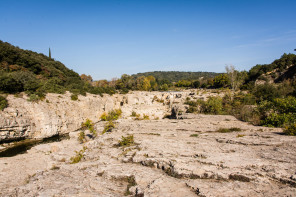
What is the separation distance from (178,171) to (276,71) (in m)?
68.8

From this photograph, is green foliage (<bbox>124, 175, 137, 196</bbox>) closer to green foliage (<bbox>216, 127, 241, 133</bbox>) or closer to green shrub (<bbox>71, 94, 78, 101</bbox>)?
green foliage (<bbox>216, 127, 241, 133</bbox>)

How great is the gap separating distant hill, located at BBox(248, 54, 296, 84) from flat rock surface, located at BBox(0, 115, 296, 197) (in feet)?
174

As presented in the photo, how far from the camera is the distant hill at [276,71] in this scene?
50.8 m

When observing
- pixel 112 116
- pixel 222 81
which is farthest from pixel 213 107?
pixel 222 81

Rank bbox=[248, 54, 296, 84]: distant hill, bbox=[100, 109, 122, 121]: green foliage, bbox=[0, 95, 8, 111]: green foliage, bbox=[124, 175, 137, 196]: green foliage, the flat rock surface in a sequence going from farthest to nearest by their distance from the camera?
bbox=[248, 54, 296, 84]: distant hill, bbox=[100, 109, 122, 121]: green foliage, bbox=[0, 95, 8, 111]: green foliage, bbox=[124, 175, 137, 196]: green foliage, the flat rock surface

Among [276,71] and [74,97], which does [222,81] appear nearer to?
[276,71]

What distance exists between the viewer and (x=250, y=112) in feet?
54.7

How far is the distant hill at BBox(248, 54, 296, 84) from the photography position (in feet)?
167

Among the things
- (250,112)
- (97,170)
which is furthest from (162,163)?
(250,112)

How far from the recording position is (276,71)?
188 ft

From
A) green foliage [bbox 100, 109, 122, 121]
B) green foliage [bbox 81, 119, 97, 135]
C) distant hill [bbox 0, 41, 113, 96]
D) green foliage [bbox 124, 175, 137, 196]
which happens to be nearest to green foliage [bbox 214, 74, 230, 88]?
distant hill [bbox 0, 41, 113, 96]

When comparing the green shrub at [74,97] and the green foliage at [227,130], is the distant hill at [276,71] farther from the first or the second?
the green shrub at [74,97]

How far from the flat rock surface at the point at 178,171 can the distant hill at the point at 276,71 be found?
53.1 metres

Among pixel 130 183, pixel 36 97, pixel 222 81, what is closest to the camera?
pixel 130 183
